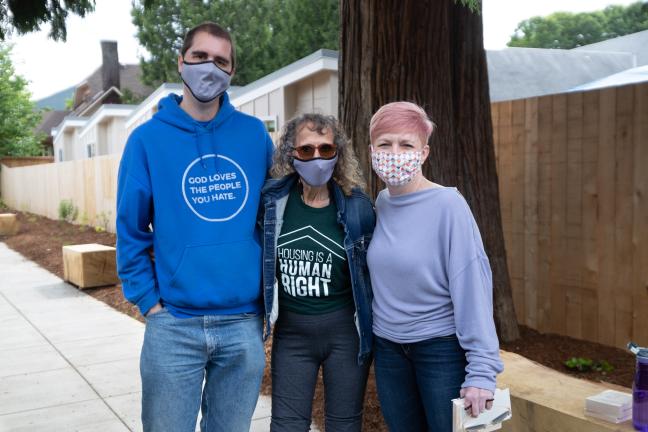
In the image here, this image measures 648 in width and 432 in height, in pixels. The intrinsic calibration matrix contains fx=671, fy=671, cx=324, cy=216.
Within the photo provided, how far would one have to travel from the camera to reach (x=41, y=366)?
19.6 ft

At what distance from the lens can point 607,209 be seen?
521 cm

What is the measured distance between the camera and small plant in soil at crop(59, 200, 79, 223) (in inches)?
774

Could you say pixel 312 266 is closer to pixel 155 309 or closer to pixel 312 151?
pixel 312 151

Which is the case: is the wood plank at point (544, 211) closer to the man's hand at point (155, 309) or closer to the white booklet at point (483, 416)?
the white booklet at point (483, 416)

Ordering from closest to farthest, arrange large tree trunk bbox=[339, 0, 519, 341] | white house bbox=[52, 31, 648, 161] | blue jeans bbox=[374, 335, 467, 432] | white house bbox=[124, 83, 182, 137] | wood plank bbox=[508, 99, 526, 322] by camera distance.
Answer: blue jeans bbox=[374, 335, 467, 432], large tree trunk bbox=[339, 0, 519, 341], wood plank bbox=[508, 99, 526, 322], white house bbox=[52, 31, 648, 161], white house bbox=[124, 83, 182, 137]

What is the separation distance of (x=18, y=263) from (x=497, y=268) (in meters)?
10.9

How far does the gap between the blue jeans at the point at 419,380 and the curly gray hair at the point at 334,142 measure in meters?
0.67

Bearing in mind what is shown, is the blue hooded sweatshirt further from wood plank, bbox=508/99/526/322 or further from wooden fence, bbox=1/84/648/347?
wood plank, bbox=508/99/526/322

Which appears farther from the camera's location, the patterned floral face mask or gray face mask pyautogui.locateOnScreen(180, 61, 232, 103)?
gray face mask pyautogui.locateOnScreen(180, 61, 232, 103)

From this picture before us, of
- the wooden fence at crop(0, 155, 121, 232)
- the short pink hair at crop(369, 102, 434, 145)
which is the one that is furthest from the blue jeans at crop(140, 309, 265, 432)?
the wooden fence at crop(0, 155, 121, 232)

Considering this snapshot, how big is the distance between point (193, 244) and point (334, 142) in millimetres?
719

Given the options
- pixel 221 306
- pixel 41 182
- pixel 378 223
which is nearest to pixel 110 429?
pixel 221 306

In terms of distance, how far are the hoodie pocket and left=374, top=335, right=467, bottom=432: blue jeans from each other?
0.58m

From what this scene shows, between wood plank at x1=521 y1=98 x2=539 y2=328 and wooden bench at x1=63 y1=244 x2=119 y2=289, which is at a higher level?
wood plank at x1=521 y1=98 x2=539 y2=328
